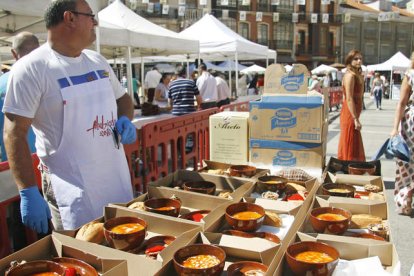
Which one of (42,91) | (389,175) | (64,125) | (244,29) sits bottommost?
(389,175)

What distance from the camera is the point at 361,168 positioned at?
278 centimetres

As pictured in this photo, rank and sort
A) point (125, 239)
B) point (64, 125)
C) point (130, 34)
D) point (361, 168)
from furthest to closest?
1. point (130, 34)
2. point (361, 168)
3. point (64, 125)
4. point (125, 239)

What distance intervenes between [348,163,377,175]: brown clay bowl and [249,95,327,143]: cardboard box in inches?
13.1

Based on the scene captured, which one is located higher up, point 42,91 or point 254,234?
point 42,91

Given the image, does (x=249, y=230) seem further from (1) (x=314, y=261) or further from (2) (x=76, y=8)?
(2) (x=76, y=8)

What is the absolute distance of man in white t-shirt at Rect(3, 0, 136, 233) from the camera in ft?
6.55

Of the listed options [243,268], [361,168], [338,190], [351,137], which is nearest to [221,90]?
[351,137]

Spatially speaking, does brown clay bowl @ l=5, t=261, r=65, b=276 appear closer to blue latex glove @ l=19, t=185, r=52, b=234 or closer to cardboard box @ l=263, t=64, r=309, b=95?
blue latex glove @ l=19, t=185, r=52, b=234

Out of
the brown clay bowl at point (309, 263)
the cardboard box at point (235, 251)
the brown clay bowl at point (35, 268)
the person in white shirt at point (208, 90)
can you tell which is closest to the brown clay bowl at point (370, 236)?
the brown clay bowl at point (309, 263)

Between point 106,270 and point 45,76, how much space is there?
3.84 ft

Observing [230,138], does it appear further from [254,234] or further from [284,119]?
[254,234]

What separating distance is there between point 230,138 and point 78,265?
2.07 metres

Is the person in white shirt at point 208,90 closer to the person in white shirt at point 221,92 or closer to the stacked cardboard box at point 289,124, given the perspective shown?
the person in white shirt at point 221,92

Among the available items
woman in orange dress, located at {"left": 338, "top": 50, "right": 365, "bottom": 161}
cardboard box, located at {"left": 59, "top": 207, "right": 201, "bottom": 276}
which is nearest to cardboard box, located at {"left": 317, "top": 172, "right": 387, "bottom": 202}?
cardboard box, located at {"left": 59, "top": 207, "right": 201, "bottom": 276}
